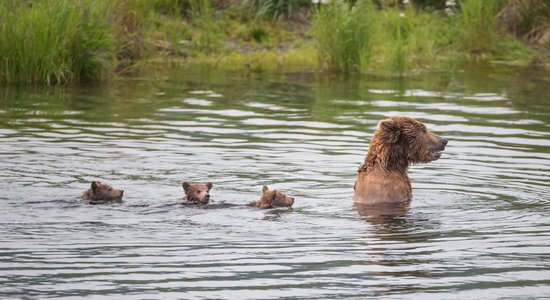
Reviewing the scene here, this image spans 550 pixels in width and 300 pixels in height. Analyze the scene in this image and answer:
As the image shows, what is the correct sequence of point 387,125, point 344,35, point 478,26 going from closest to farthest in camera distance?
point 387,125
point 344,35
point 478,26

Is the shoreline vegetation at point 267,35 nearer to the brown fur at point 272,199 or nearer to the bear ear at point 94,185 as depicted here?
the bear ear at point 94,185

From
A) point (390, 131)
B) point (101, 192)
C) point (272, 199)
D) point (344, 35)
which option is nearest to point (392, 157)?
point (390, 131)

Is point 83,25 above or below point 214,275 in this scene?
above

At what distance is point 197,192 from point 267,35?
45.9ft

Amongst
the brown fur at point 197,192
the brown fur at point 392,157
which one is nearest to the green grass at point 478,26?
the brown fur at point 392,157

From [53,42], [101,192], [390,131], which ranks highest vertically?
[53,42]

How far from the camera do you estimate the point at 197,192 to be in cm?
1209

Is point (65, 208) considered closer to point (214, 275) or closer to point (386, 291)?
point (214, 275)

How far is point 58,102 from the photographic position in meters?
19.4

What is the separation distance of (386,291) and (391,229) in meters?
2.44

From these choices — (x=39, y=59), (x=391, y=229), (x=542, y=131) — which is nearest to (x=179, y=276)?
(x=391, y=229)

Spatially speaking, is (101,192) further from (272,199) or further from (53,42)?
(53,42)

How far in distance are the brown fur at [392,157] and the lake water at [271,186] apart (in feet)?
0.94

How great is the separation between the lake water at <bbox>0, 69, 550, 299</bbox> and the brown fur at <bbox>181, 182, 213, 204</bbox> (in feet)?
0.53
